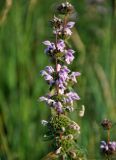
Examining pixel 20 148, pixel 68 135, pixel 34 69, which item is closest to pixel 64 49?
pixel 68 135

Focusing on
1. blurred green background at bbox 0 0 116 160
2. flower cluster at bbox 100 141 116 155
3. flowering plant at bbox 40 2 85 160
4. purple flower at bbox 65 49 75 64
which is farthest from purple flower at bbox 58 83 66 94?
blurred green background at bbox 0 0 116 160

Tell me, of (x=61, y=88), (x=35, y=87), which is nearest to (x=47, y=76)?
(x=61, y=88)

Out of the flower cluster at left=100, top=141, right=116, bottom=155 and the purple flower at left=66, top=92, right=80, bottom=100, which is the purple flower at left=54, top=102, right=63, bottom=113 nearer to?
the purple flower at left=66, top=92, right=80, bottom=100

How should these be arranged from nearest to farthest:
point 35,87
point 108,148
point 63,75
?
point 63,75 < point 108,148 < point 35,87

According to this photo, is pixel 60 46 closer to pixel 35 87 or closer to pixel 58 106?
pixel 58 106

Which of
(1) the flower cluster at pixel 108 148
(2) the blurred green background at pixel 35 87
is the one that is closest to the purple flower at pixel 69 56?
(1) the flower cluster at pixel 108 148
